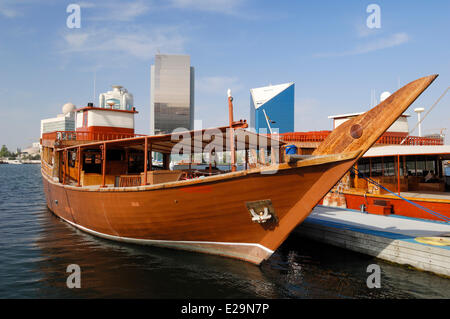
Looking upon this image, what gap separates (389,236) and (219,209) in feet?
18.0

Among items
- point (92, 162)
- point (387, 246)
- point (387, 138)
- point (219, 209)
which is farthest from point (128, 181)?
point (387, 138)

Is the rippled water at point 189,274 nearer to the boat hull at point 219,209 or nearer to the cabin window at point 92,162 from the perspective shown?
the boat hull at point 219,209

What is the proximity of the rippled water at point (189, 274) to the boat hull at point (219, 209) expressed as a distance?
580 mm

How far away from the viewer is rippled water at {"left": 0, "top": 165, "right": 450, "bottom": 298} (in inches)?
245

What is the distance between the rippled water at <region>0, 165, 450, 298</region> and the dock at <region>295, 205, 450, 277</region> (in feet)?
0.92

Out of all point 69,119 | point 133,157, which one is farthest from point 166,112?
point 133,157

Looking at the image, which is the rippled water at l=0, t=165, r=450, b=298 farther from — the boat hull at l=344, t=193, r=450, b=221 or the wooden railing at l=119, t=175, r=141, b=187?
the boat hull at l=344, t=193, r=450, b=221

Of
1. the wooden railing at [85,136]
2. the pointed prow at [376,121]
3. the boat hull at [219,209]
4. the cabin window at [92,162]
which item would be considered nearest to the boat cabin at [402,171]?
the pointed prow at [376,121]

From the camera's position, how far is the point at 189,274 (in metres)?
7.15

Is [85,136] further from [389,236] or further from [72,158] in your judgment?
[389,236]
